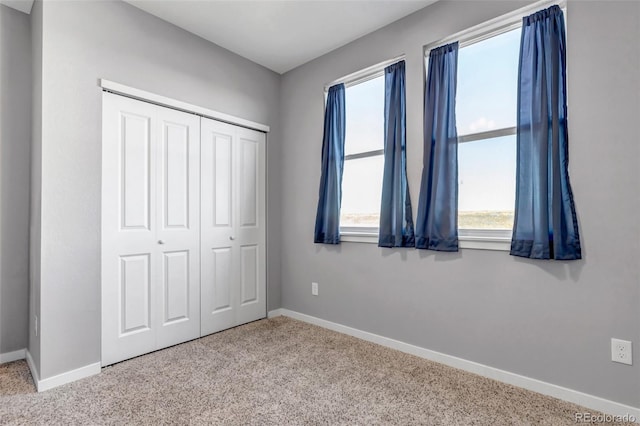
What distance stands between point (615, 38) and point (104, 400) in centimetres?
348

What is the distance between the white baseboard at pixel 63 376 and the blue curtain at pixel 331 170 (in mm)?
1949

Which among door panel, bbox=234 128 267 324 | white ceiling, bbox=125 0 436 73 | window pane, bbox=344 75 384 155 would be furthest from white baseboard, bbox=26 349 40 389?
window pane, bbox=344 75 384 155

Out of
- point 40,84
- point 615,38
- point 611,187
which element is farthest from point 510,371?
point 40,84

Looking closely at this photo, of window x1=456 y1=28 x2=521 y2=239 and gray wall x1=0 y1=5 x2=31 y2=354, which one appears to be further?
gray wall x1=0 y1=5 x2=31 y2=354

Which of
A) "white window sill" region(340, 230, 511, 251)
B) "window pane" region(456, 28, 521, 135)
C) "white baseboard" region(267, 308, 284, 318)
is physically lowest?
"white baseboard" region(267, 308, 284, 318)

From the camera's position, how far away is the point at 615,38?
5.83ft

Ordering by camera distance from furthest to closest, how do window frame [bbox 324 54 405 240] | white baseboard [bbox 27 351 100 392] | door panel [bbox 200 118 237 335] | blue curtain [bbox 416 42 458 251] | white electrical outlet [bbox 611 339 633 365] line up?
door panel [bbox 200 118 237 335] → window frame [bbox 324 54 405 240] → blue curtain [bbox 416 42 458 251] → white baseboard [bbox 27 351 100 392] → white electrical outlet [bbox 611 339 633 365]

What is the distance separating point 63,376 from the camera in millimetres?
2096

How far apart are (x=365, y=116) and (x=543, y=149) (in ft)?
4.85

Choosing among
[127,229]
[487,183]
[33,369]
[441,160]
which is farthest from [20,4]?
[487,183]

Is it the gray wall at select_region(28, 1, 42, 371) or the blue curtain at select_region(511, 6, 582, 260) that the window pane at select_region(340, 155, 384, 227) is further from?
the gray wall at select_region(28, 1, 42, 371)

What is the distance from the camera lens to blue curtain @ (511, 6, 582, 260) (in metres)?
1.90

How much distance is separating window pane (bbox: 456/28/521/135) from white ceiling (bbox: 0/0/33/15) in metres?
3.15

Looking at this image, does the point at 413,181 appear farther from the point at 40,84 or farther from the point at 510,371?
the point at 40,84
